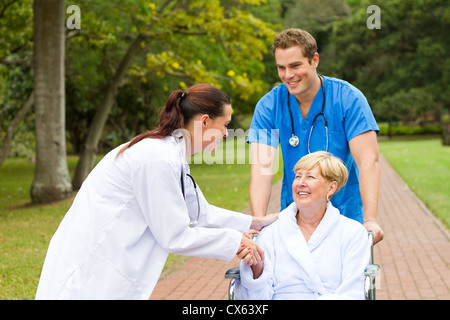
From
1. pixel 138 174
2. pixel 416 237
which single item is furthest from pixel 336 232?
pixel 416 237

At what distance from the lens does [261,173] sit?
11.9 ft

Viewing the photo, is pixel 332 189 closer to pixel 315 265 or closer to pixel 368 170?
pixel 368 170

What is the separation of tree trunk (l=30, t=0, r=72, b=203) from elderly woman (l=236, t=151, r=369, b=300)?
1080 centimetres

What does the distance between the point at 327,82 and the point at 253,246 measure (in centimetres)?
115

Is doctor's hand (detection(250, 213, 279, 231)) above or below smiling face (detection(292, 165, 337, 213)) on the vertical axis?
below

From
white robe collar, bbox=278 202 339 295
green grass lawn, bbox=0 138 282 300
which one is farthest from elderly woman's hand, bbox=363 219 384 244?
green grass lawn, bbox=0 138 282 300

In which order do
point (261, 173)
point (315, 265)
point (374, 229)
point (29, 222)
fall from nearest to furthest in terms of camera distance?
point (315, 265), point (374, 229), point (261, 173), point (29, 222)

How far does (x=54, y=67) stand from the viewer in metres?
13.2

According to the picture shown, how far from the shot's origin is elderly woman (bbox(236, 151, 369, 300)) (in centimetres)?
304

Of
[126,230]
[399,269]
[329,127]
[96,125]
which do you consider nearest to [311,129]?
[329,127]

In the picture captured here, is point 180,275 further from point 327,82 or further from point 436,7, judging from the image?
point 436,7

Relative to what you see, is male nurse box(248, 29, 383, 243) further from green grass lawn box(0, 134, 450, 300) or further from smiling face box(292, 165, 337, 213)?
green grass lawn box(0, 134, 450, 300)

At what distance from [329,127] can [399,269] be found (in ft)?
13.5
